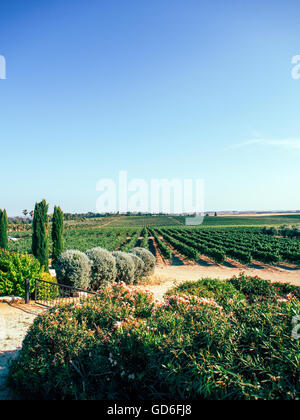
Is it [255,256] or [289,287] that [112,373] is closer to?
[289,287]

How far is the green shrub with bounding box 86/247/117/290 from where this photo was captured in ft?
38.1

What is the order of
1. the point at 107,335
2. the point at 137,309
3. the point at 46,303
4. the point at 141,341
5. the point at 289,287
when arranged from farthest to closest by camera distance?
the point at 46,303 → the point at 289,287 → the point at 137,309 → the point at 107,335 → the point at 141,341

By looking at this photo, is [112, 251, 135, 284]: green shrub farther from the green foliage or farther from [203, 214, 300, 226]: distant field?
[203, 214, 300, 226]: distant field

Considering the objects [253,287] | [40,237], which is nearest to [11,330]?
[253,287]

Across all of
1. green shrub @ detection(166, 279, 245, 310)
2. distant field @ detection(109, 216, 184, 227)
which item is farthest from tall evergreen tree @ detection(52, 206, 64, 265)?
distant field @ detection(109, 216, 184, 227)

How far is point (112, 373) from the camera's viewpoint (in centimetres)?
317

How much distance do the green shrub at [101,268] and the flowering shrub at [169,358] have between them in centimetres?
716

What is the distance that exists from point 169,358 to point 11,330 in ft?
20.5

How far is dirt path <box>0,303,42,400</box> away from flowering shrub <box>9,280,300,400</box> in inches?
28.5

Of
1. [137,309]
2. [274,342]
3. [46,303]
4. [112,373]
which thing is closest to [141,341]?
[112,373]

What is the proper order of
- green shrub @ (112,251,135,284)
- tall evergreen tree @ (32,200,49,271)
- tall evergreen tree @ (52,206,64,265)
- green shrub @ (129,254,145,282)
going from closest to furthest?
green shrub @ (112,251,135,284)
green shrub @ (129,254,145,282)
tall evergreen tree @ (32,200,49,271)
tall evergreen tree @ (52,206,64,265)

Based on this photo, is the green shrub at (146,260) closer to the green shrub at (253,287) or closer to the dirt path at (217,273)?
the dirt path at (217,273)

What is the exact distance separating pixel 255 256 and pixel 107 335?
82.3 feet
